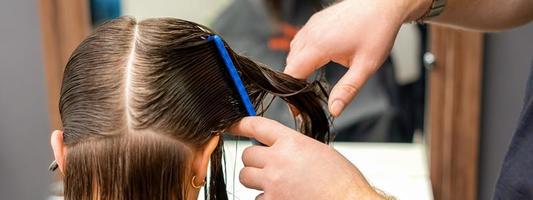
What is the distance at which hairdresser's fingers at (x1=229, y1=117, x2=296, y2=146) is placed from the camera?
749mm

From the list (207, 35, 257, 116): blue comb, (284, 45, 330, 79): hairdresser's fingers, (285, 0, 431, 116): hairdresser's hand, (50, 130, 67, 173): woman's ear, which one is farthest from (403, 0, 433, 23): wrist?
(50, 130, 67, 173): woman's ear

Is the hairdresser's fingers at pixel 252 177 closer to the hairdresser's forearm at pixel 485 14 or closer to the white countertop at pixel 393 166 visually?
the hairdresser's forearm at pixel 485 14

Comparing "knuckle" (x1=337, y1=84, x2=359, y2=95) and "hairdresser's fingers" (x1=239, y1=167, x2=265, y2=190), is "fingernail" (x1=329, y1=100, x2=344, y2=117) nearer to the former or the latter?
"knuckle" (x1=337, y1=84, x2=359, y2=95)

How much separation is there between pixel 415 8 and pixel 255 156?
1.26 feet

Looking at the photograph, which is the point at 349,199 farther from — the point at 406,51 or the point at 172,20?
the point at 406,51

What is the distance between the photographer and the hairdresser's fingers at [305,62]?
0.90 meters

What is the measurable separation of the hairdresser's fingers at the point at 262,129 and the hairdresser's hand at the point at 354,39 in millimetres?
136

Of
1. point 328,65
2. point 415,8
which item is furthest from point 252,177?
point 328,65

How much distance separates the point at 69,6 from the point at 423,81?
0.99 meters

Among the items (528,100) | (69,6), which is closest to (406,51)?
(528,100)

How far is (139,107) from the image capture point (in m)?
0.74

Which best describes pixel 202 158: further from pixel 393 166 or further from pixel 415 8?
pixel 393 166

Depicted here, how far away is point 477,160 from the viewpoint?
1.80 metres

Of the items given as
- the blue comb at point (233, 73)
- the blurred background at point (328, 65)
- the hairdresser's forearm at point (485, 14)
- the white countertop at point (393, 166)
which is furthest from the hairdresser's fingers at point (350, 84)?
the blurred background at point (328, 65)
